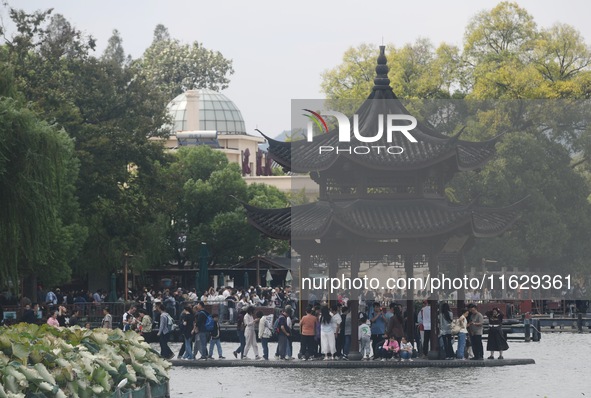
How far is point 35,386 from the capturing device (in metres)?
18.3

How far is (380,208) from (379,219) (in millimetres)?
697

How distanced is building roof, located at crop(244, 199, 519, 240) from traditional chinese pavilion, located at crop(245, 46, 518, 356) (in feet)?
0.09

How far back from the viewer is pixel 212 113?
138m

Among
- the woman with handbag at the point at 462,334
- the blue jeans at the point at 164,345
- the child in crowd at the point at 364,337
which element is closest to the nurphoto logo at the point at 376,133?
the child in crowd at the point at 364,337

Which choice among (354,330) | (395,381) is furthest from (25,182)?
(395,381)

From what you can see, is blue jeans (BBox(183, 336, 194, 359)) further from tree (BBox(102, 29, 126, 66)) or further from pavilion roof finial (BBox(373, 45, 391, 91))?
tree (BBox(102, 29, 126, 66))

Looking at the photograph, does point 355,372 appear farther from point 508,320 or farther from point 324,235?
point 508,320

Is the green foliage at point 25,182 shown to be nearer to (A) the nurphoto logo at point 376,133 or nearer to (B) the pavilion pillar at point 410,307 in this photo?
(A) the nurphoto logo at point 376,133

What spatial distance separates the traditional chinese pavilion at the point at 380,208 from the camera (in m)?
44.2

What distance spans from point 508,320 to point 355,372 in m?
23.4

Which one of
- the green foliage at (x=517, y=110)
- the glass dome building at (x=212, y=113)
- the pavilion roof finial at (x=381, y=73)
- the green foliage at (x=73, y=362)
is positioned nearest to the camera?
the green foliage at (x=73, y=362)

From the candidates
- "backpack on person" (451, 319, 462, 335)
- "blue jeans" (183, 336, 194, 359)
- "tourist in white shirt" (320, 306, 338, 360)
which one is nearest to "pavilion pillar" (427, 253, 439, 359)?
"backpack on person" (451, 319, 462, 335)

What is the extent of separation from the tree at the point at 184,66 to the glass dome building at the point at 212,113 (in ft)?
10.2

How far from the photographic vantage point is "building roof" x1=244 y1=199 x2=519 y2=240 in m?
44.0
